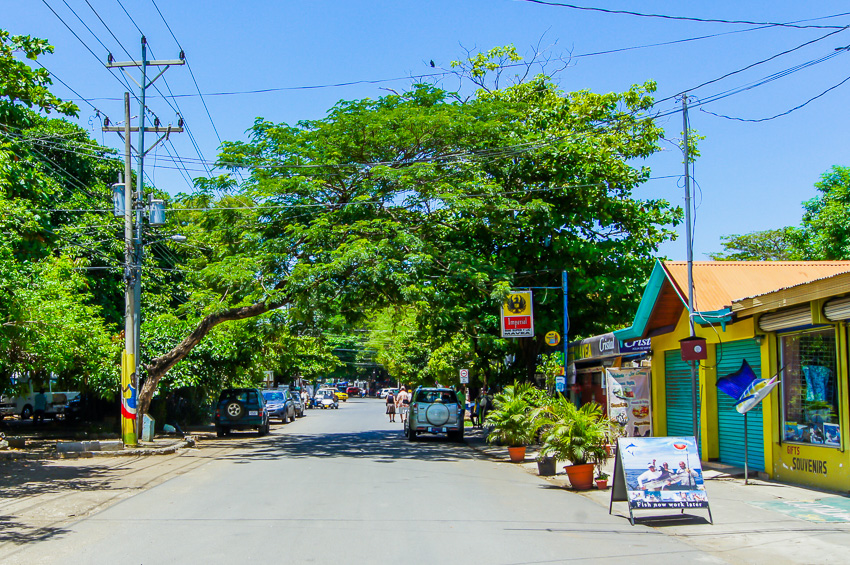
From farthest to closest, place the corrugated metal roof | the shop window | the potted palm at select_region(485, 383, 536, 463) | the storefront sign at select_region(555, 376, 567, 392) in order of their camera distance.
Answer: the storefront sign at select_region(555, 376, 567, 392) → the potted palm at select_region(485, 383, 536, 463) → the corrugated metal roof → the shop window

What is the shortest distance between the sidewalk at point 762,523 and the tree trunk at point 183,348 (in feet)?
39.9

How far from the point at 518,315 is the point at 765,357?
317 inches

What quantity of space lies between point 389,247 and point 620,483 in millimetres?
10404

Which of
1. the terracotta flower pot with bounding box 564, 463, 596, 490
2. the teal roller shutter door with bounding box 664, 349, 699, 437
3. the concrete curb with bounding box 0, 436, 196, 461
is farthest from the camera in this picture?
the concrete curb with bounding box 0, 436, 196, 461

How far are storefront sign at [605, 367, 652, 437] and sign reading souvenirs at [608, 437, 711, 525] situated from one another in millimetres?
9318

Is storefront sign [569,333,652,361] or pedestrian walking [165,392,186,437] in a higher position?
storefront sign [569,333,652,361]

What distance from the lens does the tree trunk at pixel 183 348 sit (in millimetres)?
22016

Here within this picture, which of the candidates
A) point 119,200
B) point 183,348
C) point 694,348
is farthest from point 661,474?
point 183,348

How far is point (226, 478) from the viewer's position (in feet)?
49.6

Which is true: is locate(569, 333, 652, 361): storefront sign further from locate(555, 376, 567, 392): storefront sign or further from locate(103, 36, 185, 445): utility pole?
locate(103, 36, 185, 445): utility pole

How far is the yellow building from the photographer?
12.2 m

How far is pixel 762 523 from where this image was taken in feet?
32.2

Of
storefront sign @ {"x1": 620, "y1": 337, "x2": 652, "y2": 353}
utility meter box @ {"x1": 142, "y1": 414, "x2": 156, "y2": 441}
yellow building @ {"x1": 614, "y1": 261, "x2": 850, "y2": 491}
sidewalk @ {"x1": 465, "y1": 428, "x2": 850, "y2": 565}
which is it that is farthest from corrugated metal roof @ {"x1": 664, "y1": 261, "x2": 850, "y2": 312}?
utility meter box @ {"x1": 142, "y1": 414, "x2": 156, "y2": 441}

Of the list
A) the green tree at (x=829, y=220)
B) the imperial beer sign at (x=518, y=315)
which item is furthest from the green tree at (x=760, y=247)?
the imperial beer sign at (x=518, y=315)
